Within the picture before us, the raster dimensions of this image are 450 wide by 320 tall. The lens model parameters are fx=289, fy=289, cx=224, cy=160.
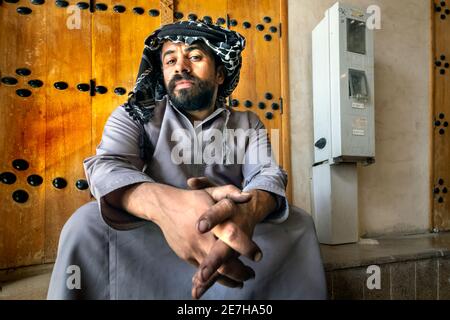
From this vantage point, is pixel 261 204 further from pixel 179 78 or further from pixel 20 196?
pixel 20 196

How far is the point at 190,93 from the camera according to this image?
112cm

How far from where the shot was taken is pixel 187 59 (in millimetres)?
1140

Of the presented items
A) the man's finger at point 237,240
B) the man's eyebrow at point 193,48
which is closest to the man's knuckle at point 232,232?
the man's finger at point 237,240

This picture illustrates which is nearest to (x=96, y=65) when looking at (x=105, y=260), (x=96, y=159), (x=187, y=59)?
(x=187, y=59)

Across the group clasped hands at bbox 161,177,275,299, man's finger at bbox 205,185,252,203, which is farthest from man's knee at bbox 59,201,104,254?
man's finger at bbox 205,185,252,203

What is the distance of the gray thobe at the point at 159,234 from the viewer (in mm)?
786

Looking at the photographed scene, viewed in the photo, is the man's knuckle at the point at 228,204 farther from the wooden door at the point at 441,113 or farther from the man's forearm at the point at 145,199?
the wooden door at the point at 441,113

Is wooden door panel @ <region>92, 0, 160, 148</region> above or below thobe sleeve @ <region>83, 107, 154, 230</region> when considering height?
above

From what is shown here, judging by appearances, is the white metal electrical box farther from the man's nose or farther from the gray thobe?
the man's nose

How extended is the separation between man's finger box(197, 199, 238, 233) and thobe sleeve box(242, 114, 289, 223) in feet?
0.79

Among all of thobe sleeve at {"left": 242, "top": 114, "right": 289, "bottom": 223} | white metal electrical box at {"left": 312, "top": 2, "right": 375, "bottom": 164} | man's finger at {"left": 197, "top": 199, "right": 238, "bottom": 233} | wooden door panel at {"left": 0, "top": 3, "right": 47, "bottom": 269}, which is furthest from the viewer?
white metal electrical box at {"left": 312, "top": 2, "right": 375, "bottom": 164}

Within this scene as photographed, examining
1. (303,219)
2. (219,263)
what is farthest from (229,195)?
(303,219)

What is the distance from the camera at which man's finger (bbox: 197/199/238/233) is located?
0.61 m

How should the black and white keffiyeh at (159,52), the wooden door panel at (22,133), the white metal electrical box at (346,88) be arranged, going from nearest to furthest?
the black and white keffiyeh at (159,52) → the wooden door panel at (22,133) → the white metal electrical box at (346,88)
